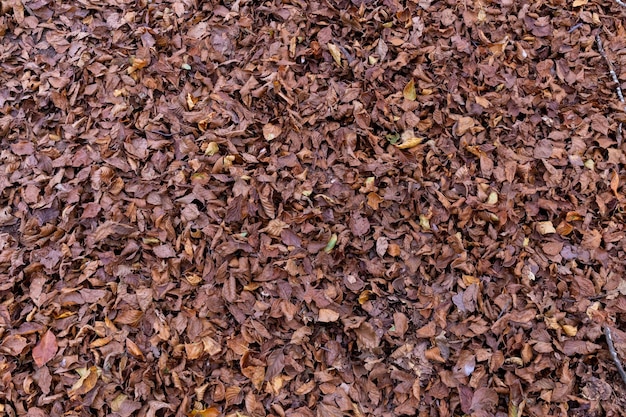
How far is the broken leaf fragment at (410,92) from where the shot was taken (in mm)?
2504

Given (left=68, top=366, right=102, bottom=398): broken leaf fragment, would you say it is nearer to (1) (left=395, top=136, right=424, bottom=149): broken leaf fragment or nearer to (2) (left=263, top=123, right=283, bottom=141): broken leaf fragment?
(2) (left=263, top=123, right=283, bottom=141): broken leaf fragment

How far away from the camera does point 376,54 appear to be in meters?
2.60

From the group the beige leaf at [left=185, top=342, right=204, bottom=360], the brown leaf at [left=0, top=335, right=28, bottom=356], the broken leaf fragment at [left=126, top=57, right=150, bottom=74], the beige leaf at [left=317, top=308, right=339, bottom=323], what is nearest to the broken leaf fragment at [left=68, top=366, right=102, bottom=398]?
the brown leaf at [left=0, top=335, right=28, bottom=356]

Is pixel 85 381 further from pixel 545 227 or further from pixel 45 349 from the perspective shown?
pixel 545 227

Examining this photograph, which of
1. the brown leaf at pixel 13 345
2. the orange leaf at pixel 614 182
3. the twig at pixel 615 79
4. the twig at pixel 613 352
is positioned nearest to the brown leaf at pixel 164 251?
the brown leaf at pixel 13 345

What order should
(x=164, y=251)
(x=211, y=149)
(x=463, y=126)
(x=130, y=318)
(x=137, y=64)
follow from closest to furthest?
1. (x=130, y=318)
2. (x=164, y=251)
3. (x=211, y=149)
4. (x=463, y=126)
5. (x=137, y=64)

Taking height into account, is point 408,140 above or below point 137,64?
below

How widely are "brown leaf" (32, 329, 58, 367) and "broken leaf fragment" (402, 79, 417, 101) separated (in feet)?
6.25

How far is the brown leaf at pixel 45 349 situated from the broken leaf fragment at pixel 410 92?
1906 mm

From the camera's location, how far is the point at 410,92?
2512 millimetres

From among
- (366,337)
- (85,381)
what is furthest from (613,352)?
(85,381)

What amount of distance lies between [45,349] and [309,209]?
1214mm

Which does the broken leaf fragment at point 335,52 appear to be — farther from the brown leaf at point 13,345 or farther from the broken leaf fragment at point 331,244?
the brown leaf at point 13,345

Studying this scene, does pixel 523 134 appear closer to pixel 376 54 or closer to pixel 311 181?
pixel 376 54
